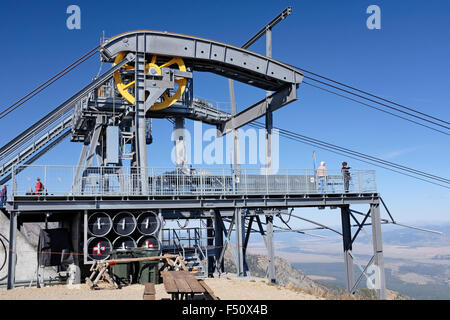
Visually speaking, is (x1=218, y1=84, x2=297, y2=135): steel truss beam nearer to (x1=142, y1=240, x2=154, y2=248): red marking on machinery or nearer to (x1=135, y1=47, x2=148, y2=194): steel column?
(x1=135, y1=47, x2=148, y2=194): steel column

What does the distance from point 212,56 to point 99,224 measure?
31.6 feet

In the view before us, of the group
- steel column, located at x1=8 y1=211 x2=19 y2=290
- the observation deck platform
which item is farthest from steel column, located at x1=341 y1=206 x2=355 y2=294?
steel column, located at x1=8 y1=211 x2=19 y2=290

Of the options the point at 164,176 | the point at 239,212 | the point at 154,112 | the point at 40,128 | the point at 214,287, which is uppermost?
the point at 154,112

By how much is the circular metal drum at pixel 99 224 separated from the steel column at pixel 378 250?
1223 cm

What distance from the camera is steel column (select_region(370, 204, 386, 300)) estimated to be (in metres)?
20.5

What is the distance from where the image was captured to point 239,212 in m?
19.9

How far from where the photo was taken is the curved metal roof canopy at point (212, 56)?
20.2 meters

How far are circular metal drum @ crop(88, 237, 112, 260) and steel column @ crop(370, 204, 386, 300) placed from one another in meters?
12.1

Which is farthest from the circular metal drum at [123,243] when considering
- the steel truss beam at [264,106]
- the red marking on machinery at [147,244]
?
the steel truss beam at [264,106]

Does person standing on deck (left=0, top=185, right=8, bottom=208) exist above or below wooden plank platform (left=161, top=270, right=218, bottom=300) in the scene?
above
